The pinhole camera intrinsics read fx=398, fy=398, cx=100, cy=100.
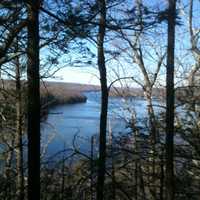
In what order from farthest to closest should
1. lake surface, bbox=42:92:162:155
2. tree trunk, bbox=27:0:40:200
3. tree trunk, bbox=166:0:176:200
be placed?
lake surface, bbox=42:92:162:155 → tree trunk, bbox=166:0:176:200 → tree trunk, bbox=27:0:40:200

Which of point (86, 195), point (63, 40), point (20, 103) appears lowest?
point (86, 195)

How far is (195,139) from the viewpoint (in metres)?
9.70

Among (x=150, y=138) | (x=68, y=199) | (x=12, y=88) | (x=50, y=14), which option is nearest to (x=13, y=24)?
(x=50, y=14)

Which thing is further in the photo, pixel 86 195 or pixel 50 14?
pixel 86 195

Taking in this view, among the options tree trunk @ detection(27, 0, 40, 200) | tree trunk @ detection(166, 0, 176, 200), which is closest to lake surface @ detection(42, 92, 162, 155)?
tree trunk @ detection(166, 0, 176, 200)

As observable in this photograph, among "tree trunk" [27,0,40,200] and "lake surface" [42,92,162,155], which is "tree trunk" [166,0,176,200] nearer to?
"tree trunk" [27,0,40,200]

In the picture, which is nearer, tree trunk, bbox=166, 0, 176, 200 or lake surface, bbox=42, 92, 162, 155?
tree trunk, bbox=166, 0, 176, 200

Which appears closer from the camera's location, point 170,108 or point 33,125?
point 33,125

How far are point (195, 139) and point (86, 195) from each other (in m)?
3.08

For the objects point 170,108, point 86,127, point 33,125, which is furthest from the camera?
point 86,127

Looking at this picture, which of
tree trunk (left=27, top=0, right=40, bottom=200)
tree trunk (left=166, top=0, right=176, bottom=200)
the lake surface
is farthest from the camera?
the lake surface

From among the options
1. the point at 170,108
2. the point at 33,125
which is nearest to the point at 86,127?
the point at 170,108

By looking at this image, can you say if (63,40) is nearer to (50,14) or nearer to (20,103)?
(50,14)

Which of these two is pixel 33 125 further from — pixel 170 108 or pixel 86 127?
pixel 86 127
